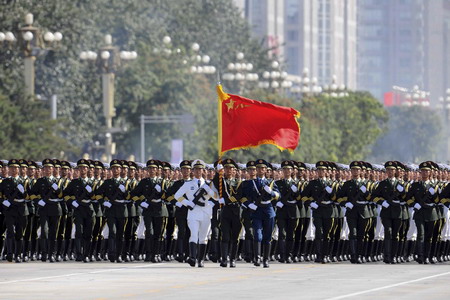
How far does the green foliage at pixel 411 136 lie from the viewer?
16461cm

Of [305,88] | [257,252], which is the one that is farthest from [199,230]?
[305,88]

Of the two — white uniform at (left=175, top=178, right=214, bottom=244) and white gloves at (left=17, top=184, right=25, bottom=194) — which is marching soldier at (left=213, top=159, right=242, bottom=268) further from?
white gloves at (left=17, top=184, right=25, bottom=194)

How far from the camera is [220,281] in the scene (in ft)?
85.4

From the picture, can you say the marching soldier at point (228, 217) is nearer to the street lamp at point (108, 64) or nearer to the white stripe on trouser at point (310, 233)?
the white stripe on trouser at point (310, 233)

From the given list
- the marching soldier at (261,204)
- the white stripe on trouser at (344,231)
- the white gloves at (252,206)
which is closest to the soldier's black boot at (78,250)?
the marching soldier at (261,204)

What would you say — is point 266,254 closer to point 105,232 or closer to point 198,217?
point 198,217

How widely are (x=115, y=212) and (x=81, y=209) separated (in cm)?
65

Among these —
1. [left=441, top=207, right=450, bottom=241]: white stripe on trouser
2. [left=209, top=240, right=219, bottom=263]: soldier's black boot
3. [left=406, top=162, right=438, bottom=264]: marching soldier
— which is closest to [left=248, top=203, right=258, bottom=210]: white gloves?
[left=209, top=240, right=219, bottom=263]: soldier's black boot

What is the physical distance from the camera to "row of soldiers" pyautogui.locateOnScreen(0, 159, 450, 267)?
31594mm

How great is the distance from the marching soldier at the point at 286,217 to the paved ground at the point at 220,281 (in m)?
0.72

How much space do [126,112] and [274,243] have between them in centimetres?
5493

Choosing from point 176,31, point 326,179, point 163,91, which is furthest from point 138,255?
point 176,31

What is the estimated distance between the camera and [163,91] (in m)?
86.0

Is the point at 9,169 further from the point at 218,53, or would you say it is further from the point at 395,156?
the point at 395,156
